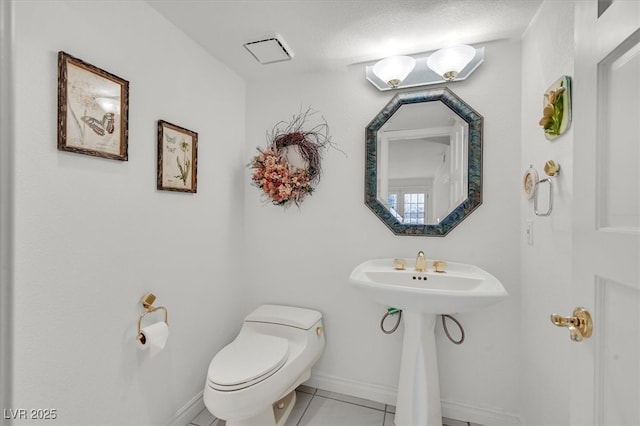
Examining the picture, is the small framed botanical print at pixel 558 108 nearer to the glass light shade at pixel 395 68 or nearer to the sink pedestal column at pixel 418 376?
the glass light shade at pixel 395 68

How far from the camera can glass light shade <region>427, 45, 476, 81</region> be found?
161 cm

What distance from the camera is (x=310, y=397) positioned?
192 centimetres

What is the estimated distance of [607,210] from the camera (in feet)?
2.16

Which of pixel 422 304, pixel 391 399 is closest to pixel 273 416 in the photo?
pixel 391 399

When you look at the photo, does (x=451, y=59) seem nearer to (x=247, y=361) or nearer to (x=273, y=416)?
(x=247, y=361)

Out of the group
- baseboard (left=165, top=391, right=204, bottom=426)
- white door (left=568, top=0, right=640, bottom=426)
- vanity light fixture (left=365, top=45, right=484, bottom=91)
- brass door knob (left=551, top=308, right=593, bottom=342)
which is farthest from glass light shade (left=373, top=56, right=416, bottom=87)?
baseboard (left=165, top=391, right=204, bottom=426)

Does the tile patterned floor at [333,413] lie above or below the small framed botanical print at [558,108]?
below

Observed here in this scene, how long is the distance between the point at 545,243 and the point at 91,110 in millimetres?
1991

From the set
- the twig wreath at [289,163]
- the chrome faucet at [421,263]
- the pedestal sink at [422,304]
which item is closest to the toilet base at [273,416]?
the pedestal sink at [422,304]

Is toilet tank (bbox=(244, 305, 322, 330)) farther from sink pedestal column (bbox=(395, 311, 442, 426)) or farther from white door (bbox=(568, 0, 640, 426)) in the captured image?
white door (bbox=(568, 0, 640, 426))

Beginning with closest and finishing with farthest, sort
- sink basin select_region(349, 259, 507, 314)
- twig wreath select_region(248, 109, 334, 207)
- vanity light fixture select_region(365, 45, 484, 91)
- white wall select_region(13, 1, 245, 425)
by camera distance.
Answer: white wall select_region(13, 1, 245, 425), sink basin select_region(349, 259, 507, 314), vanity light fixture select_region(365, 45, 484, 91), twig wreath select_region(248, 109, 334, 207)

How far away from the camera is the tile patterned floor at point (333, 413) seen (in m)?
1.69

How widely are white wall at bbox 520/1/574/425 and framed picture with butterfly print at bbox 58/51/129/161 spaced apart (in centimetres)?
181

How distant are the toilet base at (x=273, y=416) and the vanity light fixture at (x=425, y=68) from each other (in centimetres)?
199
